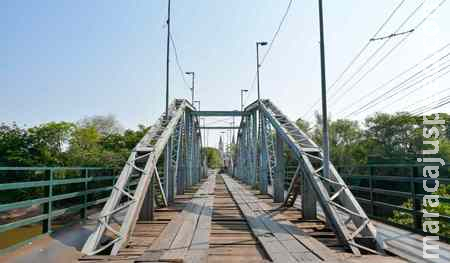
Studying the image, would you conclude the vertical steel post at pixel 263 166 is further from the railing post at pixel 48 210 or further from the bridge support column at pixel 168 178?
the railing post at pixel 48 210

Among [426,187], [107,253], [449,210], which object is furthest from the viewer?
[449,210]

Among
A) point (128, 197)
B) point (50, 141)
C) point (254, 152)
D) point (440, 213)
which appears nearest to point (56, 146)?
point (50, 141)

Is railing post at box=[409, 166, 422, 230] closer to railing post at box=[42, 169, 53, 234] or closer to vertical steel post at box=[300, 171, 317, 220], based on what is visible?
vertical steel post at box=[300, 171, 317, 220]

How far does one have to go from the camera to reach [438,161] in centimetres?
502

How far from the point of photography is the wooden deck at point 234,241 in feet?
14.7

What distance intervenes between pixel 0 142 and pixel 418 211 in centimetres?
3395

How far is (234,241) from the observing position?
557 centimetres

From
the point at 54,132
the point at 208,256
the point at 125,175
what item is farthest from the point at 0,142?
the point at 208,256

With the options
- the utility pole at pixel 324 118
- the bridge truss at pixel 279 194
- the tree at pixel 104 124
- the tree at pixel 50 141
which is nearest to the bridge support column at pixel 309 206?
the bridge truss at pixel 279 194

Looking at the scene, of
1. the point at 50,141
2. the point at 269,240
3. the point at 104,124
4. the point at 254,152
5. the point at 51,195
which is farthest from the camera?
the point at 104,124

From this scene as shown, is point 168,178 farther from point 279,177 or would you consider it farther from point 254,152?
point 254,152

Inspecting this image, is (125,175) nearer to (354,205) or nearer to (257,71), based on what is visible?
(354,205)

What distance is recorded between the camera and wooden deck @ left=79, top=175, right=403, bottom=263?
4.47 meters

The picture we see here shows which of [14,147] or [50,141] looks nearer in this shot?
[14,147]
